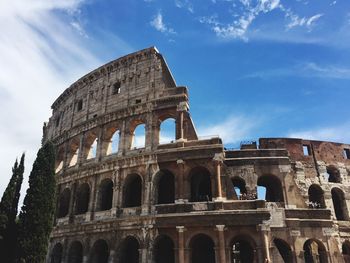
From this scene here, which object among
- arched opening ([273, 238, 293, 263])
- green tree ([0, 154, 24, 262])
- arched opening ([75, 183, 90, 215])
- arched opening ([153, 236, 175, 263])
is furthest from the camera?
arched opening ([75, 183, 90, 215])

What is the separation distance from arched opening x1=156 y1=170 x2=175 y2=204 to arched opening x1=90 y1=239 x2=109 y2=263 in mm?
4382

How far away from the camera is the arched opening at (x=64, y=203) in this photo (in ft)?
72.9

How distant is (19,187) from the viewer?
18.5 m

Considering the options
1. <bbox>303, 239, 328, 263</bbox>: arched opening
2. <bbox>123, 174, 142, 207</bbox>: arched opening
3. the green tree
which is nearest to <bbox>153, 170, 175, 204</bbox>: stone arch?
<bbox>123, 174, 142, 207</bbox>: arched opening

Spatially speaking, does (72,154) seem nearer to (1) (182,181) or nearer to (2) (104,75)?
(2) (104,75)

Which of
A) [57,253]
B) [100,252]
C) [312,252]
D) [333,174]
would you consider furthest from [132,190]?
[333,174]

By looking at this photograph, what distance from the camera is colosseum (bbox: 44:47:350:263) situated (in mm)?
16391

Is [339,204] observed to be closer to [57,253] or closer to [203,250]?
[203,250]

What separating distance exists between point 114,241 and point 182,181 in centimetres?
524

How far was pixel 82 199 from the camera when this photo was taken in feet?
69.8

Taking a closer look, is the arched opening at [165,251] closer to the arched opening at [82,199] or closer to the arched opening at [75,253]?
the arched opening at [75,253]

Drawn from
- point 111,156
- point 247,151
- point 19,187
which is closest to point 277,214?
point 247,151

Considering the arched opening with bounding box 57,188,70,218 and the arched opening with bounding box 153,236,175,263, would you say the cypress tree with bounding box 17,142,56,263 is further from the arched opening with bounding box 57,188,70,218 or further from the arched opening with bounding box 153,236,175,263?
the arched opening with bounding box 153,236,175,263

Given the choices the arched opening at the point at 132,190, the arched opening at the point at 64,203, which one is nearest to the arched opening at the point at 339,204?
the arched opening at the point at 132,190
